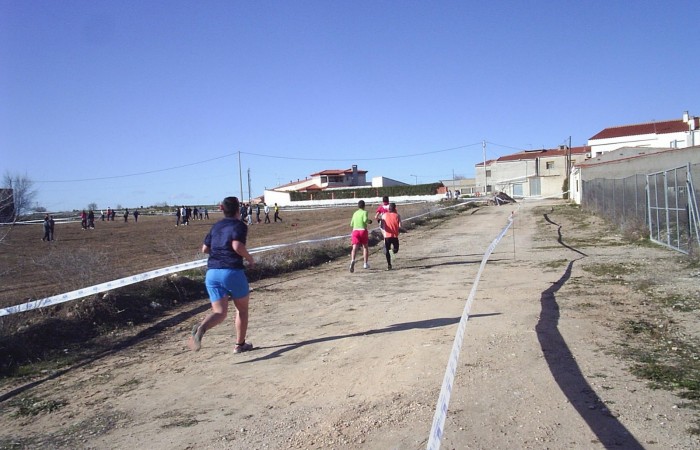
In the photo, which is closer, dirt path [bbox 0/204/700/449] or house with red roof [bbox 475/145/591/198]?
dirt path [bbox 0/204/700/449]

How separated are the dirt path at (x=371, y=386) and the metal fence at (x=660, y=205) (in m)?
4.99

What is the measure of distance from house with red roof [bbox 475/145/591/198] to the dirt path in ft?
212

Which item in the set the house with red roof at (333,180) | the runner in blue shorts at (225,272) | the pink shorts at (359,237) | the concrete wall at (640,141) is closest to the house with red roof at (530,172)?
the concrete wall at (640,141)

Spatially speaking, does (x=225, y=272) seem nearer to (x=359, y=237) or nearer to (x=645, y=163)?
(x=359, y=237)

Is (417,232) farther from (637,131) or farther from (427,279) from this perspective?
(637,131)

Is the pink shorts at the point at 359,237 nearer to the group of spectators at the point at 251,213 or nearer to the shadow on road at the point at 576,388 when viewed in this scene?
the shadow on road at the point at 576,388

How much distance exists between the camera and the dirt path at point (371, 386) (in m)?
4.01

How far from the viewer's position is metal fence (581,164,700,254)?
12.6m

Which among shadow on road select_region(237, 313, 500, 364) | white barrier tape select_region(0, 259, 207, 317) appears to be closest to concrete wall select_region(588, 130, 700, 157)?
shadow on road select_region(237, 313, 500, 364)

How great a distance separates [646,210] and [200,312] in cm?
1440

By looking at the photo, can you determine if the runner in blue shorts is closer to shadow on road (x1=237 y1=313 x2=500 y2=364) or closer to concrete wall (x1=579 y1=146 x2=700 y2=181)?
shadow on road (x1=237 y1=313 x2=500 y2=364)

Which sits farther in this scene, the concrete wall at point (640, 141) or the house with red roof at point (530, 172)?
the house with red roof at point (530, 172)

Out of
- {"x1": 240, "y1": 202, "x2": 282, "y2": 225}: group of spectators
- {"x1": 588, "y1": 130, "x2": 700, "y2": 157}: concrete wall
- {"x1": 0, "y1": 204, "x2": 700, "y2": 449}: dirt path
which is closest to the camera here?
{"x1": 0, "y1": 204, "x2": 700, "y2": 449}: dirt path

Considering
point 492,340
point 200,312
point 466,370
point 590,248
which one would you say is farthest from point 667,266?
point 200,312
